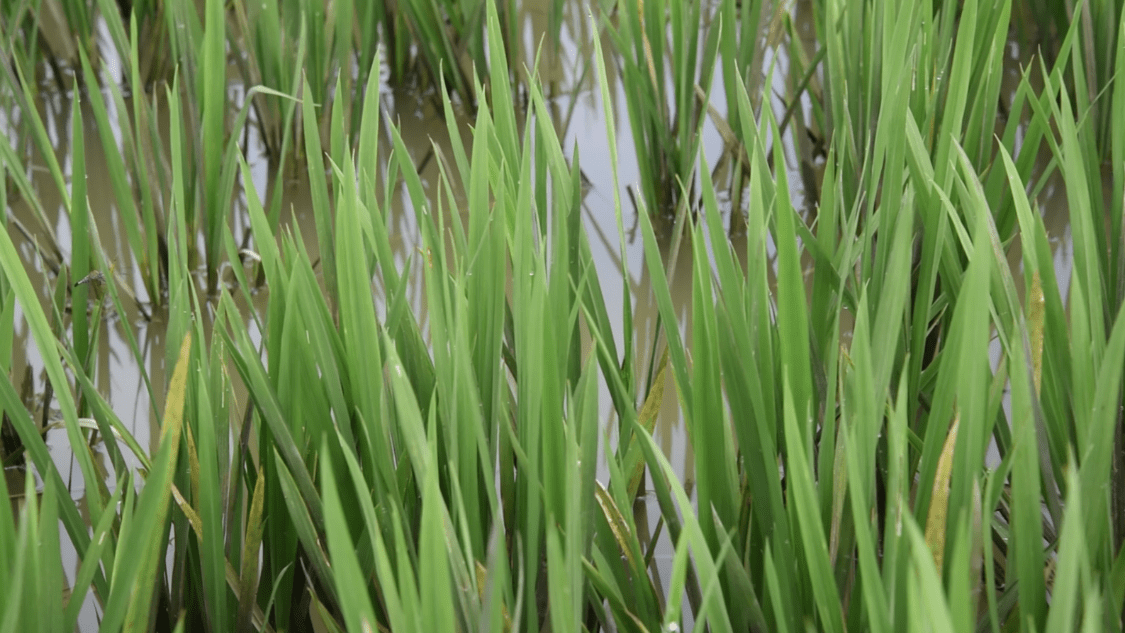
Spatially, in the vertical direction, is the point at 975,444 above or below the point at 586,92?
below

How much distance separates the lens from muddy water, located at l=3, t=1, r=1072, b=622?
45.0 inches

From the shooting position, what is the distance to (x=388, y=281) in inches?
32.8

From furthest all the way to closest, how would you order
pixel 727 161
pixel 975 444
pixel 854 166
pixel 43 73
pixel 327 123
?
pixel 43 73
pixel 327 123
pixel 727 161
pixel 854 166
pixel 975 444

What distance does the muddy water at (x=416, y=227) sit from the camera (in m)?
1.14

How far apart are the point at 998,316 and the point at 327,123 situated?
117 centimetres

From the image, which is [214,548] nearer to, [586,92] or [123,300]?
[123,300]

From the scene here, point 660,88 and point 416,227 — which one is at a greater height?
point 660,88

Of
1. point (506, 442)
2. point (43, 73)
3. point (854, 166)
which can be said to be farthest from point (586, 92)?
point (506, 442)

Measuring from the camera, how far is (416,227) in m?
1.53

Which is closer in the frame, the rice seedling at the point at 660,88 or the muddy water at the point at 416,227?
the muddy water at the point at 416,227

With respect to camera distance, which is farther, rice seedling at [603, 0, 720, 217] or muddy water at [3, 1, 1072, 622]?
rice seedling at [603, 0, 720, 217]

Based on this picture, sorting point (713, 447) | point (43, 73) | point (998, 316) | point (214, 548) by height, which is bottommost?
point (214, 548)

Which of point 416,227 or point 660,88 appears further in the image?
point 416,227

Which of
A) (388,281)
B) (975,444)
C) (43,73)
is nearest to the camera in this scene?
(975,444)
